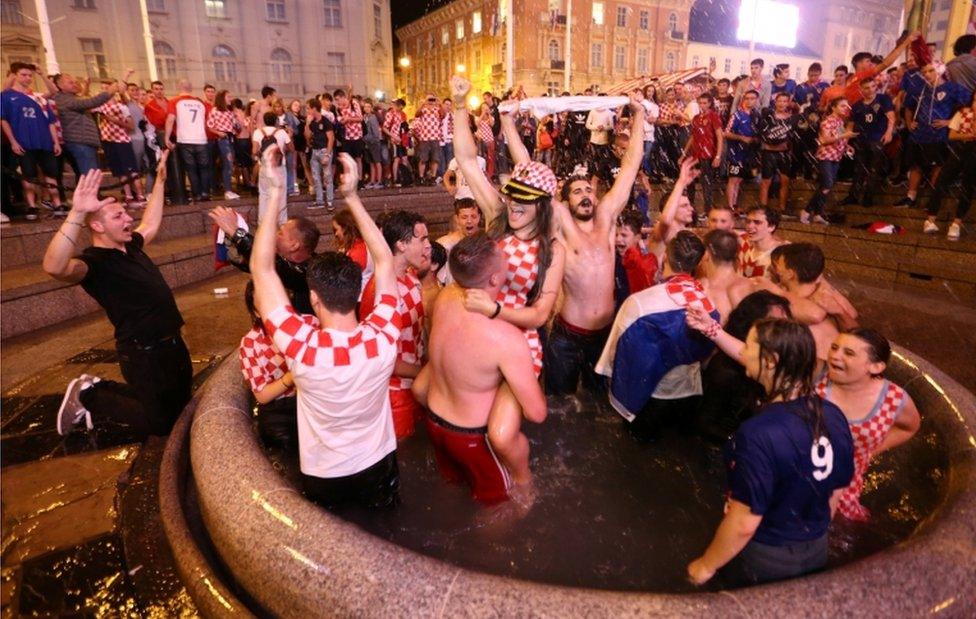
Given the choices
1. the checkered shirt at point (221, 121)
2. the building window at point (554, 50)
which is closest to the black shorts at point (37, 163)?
the checkered shirt at point (221, 121)

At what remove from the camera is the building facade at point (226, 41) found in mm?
30891

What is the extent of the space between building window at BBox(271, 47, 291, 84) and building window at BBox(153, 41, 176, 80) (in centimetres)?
571

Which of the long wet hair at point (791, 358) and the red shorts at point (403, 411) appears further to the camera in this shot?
the red shorts at point (403, 411)

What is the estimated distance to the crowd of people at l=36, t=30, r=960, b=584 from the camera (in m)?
2.28

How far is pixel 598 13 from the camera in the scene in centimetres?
4816

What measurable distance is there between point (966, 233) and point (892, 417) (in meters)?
6.66

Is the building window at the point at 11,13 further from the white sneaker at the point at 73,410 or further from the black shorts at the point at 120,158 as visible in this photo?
the white sneaker at the point at 73,410

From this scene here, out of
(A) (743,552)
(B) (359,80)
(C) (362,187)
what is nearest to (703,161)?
(C) (362,187)

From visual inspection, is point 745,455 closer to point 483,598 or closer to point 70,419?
point 483,598

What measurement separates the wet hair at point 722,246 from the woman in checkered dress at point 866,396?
1.00 meters

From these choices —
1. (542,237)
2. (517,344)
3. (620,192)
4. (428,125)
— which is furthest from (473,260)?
(428,125)

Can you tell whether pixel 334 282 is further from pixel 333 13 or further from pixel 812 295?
pixel 333 13

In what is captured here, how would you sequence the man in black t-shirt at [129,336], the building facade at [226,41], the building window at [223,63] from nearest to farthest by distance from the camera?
the man in black t-shirt at [129,336]
the building facade at [226,41]
the building window at [223,63]

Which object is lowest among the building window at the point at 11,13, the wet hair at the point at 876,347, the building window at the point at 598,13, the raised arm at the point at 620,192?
the wet hair at the point at 876,347
